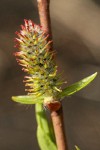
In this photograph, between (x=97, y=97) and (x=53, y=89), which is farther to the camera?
(x=97, y=97)

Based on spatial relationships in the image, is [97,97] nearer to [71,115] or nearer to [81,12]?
[71,115]

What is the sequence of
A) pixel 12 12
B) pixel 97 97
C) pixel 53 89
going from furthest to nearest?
1. pixel 12 12
2. pixel 97 97
3. pixel 53 89

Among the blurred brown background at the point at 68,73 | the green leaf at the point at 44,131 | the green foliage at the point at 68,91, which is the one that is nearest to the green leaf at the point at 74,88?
the green foliage at the point at 68,91

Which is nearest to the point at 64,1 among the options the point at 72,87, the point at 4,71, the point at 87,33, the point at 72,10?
the point at 72,10

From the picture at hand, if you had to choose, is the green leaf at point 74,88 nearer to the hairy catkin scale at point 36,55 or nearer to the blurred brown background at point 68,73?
the hairy catkin scale at point 36,55

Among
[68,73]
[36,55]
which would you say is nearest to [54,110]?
[36,55]

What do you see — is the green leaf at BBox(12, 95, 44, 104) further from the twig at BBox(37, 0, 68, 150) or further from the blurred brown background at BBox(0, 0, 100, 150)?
the blurred brown background at BBox(0, 0, 100, 150)
